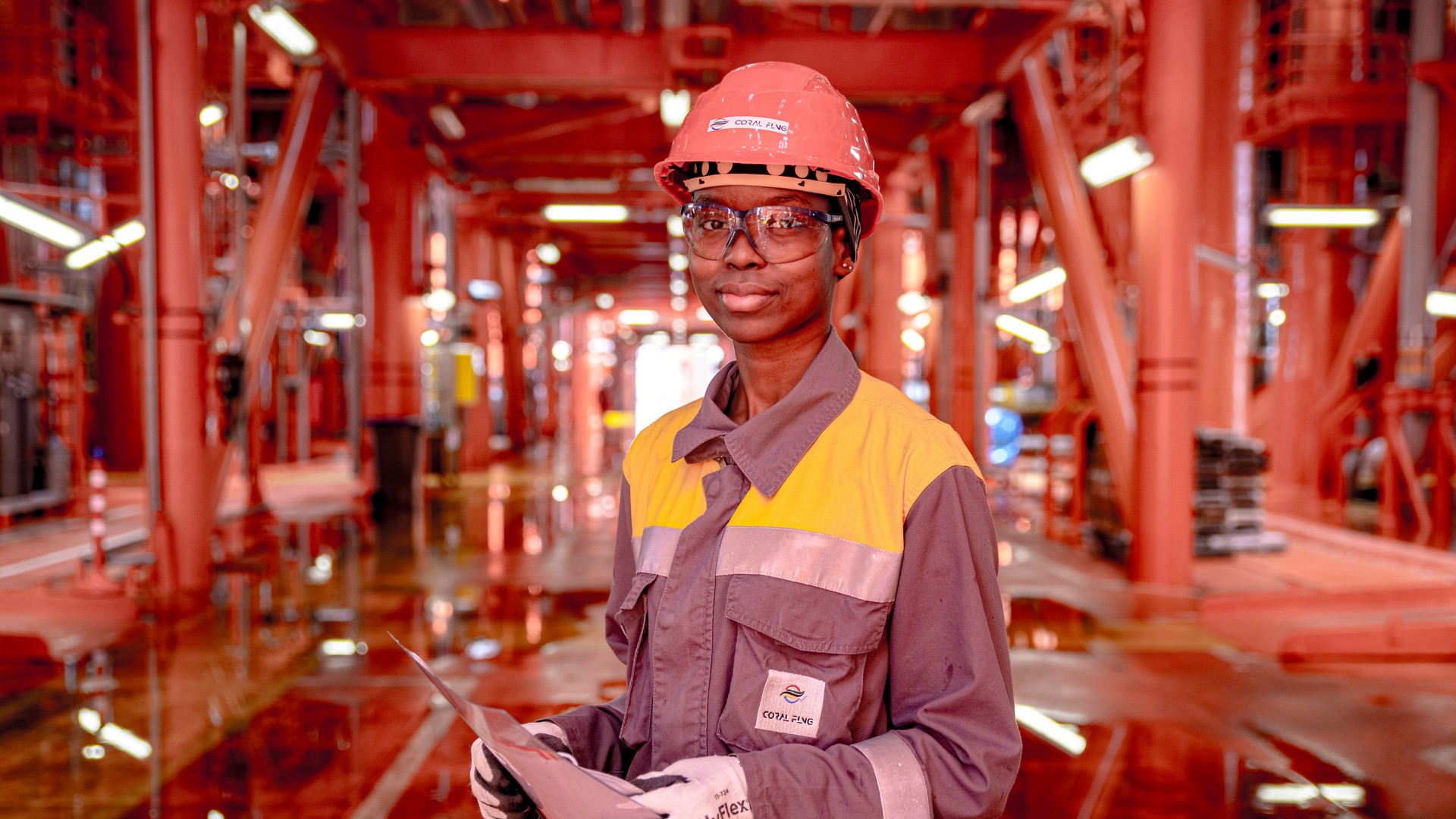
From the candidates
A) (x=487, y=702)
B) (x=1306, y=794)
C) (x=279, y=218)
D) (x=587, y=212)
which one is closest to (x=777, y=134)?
(x=1306, y=794)

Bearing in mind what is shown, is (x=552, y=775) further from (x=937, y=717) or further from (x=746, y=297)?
(x=746, y=297)

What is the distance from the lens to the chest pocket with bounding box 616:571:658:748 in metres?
1.64

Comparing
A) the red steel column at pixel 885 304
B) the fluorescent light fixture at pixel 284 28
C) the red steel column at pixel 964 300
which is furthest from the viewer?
the red steel column at pixel 885 304

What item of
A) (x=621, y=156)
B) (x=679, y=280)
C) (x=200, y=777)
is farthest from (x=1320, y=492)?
(x=679, y=280)

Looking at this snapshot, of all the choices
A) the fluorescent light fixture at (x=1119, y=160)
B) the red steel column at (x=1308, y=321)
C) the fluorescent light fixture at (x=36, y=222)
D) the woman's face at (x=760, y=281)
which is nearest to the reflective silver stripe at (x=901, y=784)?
the woman's face at (x=760, y=281)

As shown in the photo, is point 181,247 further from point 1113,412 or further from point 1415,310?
point 1415,310

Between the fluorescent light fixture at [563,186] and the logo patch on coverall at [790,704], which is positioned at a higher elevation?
the fluorescent light fixture at [563,186]

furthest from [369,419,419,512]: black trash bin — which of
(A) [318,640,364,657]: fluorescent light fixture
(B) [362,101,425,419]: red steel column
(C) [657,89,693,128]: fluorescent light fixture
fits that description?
(A) [318,640,364,657]: fluorescent light fixture

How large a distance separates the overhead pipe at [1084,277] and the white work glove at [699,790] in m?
7.50

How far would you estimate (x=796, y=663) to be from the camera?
1.46 m

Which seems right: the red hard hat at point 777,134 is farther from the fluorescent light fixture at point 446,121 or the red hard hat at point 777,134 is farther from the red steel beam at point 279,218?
the fluorescent light fixture at point 446,121

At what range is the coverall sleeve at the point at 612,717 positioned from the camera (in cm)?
163

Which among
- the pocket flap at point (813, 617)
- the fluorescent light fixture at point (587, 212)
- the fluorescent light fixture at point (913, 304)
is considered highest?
the fluorescent light fixture at point (587, 212)

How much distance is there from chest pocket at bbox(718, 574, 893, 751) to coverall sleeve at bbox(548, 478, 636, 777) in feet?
0.97
